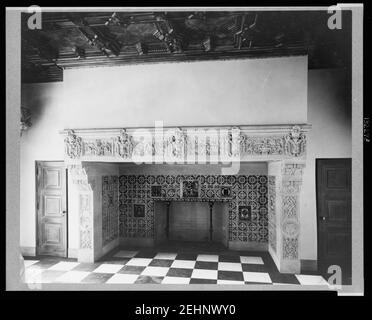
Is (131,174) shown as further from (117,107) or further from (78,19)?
(78,19)

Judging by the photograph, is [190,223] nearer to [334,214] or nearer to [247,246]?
[247,246]

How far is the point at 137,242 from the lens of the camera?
546 cm

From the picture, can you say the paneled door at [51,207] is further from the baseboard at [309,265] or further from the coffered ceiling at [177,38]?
the baseboard at [309,265]

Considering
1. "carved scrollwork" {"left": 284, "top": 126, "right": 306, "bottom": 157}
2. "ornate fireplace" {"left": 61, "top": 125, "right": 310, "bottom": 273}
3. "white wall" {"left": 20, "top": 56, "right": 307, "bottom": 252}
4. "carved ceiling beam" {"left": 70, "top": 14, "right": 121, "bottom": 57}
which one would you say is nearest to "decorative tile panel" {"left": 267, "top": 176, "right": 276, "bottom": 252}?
"ornate fireplace" {"left": 61, "top": 125, "right": 310, "bottom": 273}

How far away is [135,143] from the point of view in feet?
13.5

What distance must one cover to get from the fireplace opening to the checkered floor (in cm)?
70

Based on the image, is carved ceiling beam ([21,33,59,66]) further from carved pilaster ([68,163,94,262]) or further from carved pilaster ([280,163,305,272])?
carved pilaster ([280,163,305,272])

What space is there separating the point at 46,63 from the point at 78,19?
4.98ft

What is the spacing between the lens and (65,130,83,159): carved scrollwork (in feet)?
14.0

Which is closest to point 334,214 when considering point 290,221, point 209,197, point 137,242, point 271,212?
point 290,221

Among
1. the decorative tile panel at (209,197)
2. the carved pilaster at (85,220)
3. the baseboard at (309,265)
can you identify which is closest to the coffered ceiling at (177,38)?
the carved pilaster at (85,220)

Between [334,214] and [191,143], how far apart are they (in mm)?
2694

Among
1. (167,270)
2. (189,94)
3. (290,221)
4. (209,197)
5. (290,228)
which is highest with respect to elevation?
(189,94)

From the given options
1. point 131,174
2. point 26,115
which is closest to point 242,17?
point 131,174
